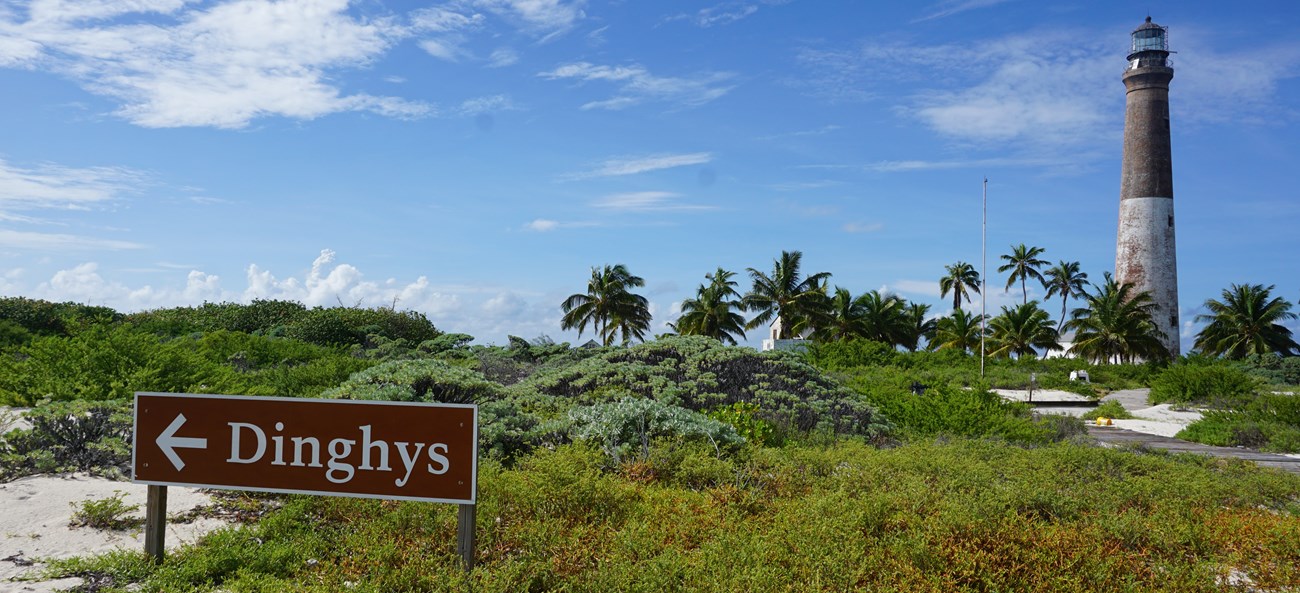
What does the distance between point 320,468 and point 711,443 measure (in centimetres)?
353

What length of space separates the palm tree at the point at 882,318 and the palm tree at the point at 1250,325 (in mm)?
15488

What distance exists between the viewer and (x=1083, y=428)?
1328cm

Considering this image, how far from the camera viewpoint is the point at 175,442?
4.85 meters

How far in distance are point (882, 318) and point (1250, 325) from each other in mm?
17729

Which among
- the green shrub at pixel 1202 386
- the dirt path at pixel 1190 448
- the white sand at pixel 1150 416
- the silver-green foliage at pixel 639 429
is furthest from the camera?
the green shrub at pixel 1202 386

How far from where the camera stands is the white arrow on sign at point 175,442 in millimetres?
4836

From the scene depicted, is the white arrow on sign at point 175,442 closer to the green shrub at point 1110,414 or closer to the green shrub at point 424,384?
the green shrub at point 424,384

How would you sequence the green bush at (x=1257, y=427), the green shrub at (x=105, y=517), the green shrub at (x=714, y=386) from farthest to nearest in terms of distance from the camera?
1. the green bush at (x=1257, y=427)
2. the green shrub at (x=714, y=386)
3. the green shrub at (x=105, y=517)

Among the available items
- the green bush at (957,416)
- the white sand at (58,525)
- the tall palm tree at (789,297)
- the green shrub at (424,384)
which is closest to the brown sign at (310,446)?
the white sand at (58,525)

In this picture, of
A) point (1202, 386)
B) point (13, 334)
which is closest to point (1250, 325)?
point (1202, 386)

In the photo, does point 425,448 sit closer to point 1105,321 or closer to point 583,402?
point 583,402

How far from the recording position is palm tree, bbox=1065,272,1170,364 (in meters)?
38.8

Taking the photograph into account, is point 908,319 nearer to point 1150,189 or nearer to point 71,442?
point 1150,189

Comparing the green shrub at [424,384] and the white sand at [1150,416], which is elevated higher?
the green shrub at [424,384]
